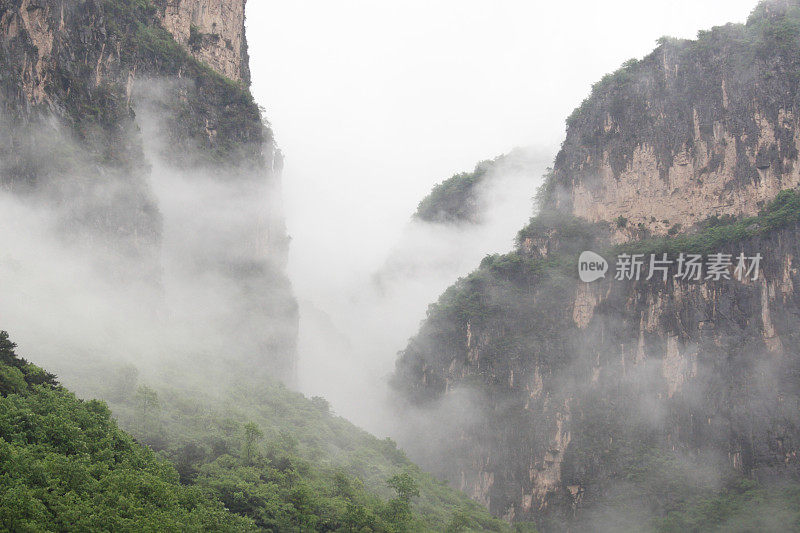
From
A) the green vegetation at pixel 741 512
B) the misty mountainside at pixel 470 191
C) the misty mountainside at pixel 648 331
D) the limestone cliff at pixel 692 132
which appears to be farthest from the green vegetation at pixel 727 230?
the misty mountainside at pixel 470 191

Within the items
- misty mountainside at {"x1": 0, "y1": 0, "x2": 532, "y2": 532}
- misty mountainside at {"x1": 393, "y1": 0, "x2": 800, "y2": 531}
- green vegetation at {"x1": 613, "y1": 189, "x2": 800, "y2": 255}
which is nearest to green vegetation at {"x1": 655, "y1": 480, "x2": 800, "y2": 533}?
misty mountainside at {"x1": 393, "y1": 0, "x2": 800, "y2": 531}

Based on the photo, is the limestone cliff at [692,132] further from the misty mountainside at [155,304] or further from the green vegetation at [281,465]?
the green vegetation at [281,465]

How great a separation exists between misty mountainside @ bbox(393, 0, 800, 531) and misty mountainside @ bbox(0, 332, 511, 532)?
9.96 meters

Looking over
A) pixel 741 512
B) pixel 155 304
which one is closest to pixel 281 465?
pixel 155 304

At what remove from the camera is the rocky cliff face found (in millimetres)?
31828

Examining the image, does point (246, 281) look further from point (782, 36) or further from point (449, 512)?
point (782, 36)

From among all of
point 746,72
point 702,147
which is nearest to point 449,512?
point 702,147

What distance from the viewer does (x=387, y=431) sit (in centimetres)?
5638

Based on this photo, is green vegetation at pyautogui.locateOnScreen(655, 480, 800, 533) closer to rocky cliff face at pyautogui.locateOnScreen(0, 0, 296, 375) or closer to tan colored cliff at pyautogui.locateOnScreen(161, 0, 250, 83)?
rocky cliff face at pyautogui.locateOnScreen(0, 0, 296, 375)

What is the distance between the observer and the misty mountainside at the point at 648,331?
1535 inches

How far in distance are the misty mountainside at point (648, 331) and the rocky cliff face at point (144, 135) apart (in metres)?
14.3

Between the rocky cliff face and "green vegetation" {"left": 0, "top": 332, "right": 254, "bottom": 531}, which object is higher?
the rocky cliff face

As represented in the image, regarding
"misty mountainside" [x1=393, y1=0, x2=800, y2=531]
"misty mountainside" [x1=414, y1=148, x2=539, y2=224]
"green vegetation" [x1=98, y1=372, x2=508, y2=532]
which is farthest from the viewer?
"misty mountainside" [x1=414, y1=148, x2=539, y2=224]

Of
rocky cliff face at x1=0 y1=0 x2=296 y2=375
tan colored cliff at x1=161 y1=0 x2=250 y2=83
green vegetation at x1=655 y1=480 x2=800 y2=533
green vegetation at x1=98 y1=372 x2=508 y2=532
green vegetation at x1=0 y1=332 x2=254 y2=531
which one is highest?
tan colored cliff at x1=161 y1=0 x2=250 y2=83
